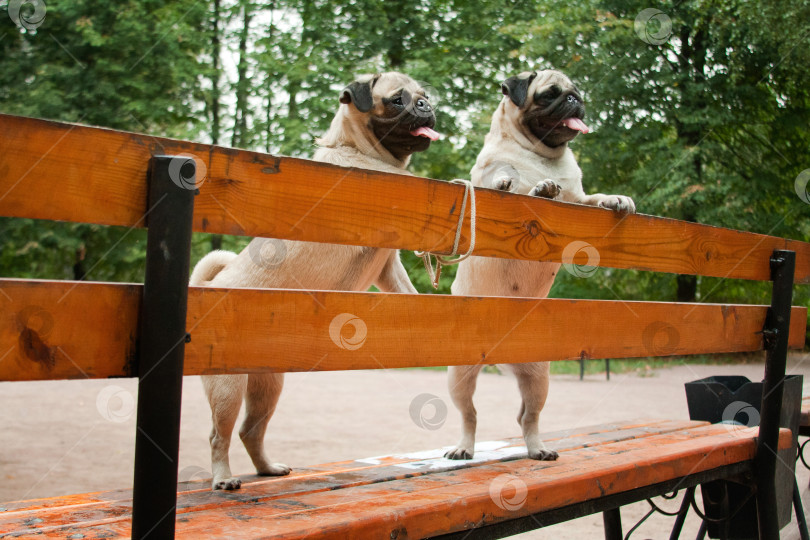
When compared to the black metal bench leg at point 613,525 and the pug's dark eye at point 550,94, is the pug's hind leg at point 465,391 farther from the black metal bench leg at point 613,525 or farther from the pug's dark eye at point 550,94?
the pug's dark eye at point 550,94

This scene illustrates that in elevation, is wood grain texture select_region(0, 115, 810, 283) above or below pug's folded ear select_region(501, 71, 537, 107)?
below

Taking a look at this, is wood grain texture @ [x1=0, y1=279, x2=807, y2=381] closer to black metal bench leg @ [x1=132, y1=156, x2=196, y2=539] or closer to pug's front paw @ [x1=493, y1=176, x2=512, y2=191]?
black metal bench leg @ [x1=132, y1=156, x2=196, y2=539]

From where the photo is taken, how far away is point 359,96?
127 inches

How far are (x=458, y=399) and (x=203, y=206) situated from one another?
7.53 ft

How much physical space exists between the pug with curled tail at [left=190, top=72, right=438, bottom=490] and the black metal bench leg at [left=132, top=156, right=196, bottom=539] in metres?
1.02

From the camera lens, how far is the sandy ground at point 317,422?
18.7ft

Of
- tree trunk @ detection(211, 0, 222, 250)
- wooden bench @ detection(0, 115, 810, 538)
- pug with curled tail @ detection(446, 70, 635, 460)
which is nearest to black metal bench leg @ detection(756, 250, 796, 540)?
wooden bench @ detection(0, 115, 810, 538)

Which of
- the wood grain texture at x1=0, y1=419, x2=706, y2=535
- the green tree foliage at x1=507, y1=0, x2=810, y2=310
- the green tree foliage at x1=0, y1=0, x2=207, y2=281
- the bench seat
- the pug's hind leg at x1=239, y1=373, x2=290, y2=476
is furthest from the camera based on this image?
the green tree foliage at x1=0, y1=0, x2=207, y2=281

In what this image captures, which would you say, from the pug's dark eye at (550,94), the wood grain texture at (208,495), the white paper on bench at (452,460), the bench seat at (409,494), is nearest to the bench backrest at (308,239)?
the bench seat at (409,494)

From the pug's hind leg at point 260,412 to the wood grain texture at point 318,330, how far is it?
44.5 inches

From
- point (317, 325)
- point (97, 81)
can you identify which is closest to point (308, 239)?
point (317, 325)

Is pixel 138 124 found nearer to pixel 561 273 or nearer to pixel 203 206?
pixel 561 273

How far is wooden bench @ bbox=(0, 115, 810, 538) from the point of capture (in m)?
1.42

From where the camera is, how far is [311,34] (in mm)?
14875
